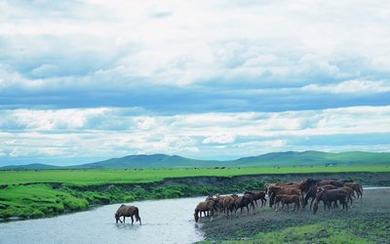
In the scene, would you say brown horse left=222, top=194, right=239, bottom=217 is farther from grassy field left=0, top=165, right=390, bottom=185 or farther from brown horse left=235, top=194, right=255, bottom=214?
grassy field left=0, top=165, right=390, bottom=185

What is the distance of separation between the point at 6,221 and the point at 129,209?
29.9 ft

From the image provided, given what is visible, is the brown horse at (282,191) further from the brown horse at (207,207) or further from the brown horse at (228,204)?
the brown horse at (207,207)

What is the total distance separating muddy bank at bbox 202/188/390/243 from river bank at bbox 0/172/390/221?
53.9ft

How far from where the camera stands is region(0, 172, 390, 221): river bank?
172 feet

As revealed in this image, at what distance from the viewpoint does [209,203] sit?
4472cm

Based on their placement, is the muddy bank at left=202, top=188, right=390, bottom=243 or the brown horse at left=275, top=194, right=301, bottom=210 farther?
the brown horse at left=275, top=194, right=301, bottom=210

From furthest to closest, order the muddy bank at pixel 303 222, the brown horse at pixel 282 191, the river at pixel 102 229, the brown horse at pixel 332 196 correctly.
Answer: the brown horse at pixel 282 191 → the brown horse at pixel 332 196 → the river at pixel 102 229 → the muddy bank at pixel 303 222

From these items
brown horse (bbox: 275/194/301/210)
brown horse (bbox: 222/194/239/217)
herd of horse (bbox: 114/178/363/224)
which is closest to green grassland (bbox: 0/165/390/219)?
herd of horse (bbox: 114/178/363/224)

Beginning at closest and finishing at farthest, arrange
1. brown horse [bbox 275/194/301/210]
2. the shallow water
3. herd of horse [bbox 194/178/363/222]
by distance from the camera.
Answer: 1. the shallow water
2. herd of horse [bbox 194/178/363/222]
3. brown horse [bbox 275/194/301/210]

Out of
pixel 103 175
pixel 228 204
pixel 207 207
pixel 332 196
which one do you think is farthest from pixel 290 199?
pixel 103 175

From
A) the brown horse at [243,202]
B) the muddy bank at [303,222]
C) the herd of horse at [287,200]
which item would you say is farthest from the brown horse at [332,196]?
the brown horse at [243,202]

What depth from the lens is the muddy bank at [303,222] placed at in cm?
2941

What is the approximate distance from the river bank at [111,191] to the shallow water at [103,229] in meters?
3.28

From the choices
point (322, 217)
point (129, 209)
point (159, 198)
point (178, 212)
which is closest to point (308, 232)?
point (322, 217)
